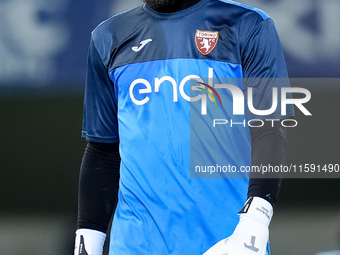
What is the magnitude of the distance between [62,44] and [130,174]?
259cm

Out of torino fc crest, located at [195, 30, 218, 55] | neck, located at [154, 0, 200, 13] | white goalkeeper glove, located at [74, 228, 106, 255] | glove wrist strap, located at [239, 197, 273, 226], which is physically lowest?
white goalkeeper glove, located at [74, 228, 106, 255]

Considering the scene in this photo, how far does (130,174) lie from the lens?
9.09ft

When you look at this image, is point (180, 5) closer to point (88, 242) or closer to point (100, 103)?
point (100, 103)

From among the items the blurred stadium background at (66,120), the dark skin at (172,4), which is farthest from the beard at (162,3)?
the blurred stadium background at (66,120)

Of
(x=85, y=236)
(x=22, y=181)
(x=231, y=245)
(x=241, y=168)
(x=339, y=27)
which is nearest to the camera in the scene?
(x=231, y=245)

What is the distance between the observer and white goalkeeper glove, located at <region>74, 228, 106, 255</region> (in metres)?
2.95

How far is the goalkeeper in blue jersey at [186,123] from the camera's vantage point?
2.65 m

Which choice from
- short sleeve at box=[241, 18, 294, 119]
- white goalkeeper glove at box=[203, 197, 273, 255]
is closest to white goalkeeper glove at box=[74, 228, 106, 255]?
white goalkeeper glove at box=[203, 197, 273, 255]

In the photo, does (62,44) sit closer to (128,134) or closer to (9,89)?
(9,89)

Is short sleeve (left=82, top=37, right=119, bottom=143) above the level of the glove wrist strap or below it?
above

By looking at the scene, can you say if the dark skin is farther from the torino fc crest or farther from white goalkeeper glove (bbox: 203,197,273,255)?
white goalkeeper glove (bbox: 203,197,273,255)

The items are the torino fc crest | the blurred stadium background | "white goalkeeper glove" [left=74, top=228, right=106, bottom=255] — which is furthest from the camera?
the blurred stadium background

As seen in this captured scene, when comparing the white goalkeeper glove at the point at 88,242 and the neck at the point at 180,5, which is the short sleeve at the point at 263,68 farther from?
the white goalkeeper glove at the point at 88,242

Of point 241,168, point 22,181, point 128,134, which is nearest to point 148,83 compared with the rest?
point 128,134
